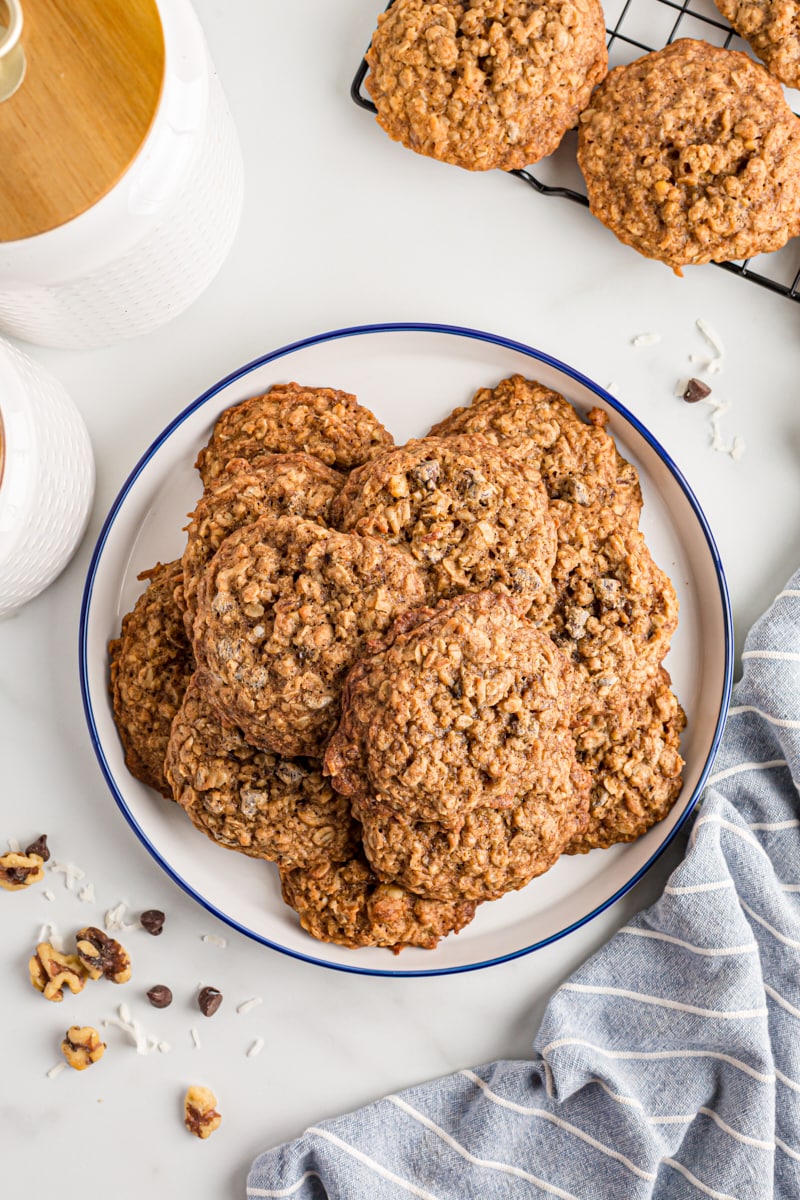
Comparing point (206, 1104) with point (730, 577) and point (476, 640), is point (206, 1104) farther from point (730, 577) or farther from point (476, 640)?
point (730, 577)

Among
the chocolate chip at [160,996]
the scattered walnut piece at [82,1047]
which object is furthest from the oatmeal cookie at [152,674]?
the scattered walnut piece at [82,1047]

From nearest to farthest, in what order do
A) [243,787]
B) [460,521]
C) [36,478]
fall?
[460,521] < [243,787] < [36,478]

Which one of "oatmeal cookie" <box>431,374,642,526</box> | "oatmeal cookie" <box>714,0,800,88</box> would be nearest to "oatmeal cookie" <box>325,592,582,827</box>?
"oatmeal cookie" <box>431,374,642,526</box>

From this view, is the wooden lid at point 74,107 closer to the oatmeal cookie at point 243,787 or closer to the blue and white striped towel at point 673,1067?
A: the oatmeal cookie at point 243,787

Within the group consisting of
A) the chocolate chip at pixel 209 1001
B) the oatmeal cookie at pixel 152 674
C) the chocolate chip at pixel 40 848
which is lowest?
the chocolate chip at pixel 209 1001

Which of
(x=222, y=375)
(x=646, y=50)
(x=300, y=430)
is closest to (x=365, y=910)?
(x=300, y=430)

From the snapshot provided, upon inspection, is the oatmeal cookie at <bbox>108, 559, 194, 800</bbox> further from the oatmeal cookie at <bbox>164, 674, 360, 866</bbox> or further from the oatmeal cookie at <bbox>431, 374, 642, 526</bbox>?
the oatmeal cookie at <bbox>431, 374, 642, 526</bbox>

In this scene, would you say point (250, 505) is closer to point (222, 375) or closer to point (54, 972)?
point (222, 375)
